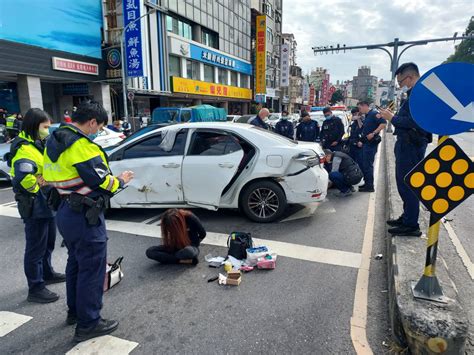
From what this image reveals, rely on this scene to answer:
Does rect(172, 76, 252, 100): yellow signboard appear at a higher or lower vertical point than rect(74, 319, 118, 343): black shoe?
higher

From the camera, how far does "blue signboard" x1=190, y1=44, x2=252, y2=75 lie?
93.8 feet

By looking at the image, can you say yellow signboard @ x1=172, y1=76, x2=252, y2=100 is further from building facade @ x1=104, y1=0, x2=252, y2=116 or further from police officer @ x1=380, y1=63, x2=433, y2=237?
police officer @ x1=380, y1=63, x2=433, y2=237

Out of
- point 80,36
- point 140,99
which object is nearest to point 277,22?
point 140,99

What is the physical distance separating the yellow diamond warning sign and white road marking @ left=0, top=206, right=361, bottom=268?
1.51m

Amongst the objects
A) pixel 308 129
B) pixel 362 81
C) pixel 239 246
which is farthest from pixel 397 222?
pixel 362 81

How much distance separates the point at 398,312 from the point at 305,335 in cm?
70

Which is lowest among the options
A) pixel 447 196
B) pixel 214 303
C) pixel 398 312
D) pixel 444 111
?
pixel 214 303

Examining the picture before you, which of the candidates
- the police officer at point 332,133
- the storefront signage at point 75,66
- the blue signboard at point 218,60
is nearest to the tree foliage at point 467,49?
the blue signboard at point 218,60

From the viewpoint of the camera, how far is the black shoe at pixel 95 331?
2.55 m

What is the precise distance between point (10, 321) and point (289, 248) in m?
2.95

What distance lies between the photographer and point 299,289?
3.25 metres

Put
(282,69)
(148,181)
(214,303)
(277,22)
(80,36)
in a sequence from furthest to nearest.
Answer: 1. (277,22)
2. (282,69)
3. (80,36)
4. (148,181)
5. (214,303)

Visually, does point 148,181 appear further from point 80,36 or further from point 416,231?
point 80,36

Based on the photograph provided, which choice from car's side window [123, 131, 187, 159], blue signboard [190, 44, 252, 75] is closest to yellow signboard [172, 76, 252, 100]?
blue signboard [190, 44, 252, 75]
